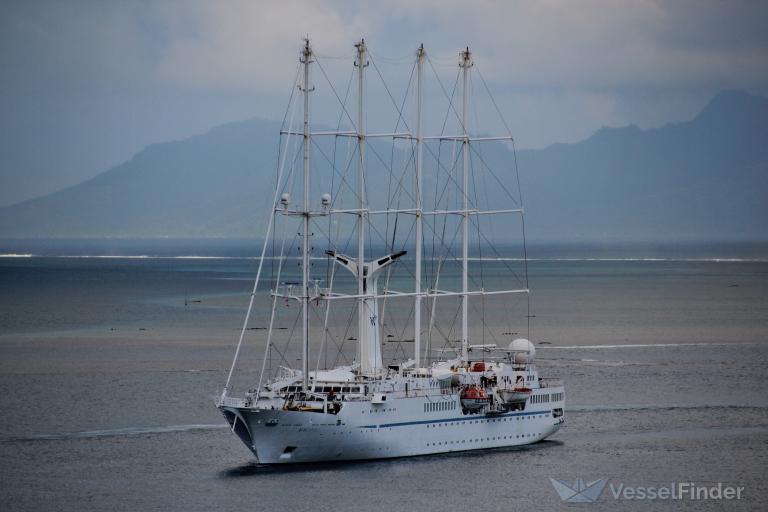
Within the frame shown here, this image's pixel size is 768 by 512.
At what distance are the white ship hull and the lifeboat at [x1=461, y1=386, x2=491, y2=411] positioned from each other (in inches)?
15.9

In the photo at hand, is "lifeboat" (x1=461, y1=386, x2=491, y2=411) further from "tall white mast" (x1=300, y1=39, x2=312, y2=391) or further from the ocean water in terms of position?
"tall white mast" (x1=300, y1=39, x2=312, y2=391)

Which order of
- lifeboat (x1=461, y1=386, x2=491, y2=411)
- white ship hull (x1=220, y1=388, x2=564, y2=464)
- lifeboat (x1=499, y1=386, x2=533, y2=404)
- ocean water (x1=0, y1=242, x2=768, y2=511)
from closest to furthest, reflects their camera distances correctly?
ocean water (x1=0, y1=242, x2=768, y2=511), white ship hull (x1=220, y1=388, x2=564, y2=464), lifeboat (x1=461, y1=386, x2=491, y2=411), lifeboat (x1=499, y1=386, x2=533, y2=404)

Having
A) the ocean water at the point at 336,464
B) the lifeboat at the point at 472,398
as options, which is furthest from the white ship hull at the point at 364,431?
the ocean water at the point at 336,464

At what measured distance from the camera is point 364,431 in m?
62.6

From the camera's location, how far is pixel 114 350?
117 meters

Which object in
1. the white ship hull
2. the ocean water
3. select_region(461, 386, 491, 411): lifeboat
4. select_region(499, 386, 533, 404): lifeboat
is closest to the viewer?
the ocean water

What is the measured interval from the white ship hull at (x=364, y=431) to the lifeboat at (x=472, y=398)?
0.40 meters

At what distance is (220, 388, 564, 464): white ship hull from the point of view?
6103 cm

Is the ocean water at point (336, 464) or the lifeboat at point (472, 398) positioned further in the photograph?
the lifeboat at point (472, 398)

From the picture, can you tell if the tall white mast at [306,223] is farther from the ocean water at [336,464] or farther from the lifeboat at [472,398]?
the lifeboat at [472,398]

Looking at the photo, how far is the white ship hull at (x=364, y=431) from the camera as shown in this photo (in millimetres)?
61031

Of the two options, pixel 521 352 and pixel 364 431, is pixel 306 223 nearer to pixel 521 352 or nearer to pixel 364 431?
pixel 364 431

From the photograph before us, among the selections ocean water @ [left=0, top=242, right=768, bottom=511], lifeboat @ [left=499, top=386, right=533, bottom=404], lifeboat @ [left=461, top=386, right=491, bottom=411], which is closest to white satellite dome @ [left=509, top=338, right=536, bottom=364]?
ocean water @ [left=0, top=242, right=768, bottom=511]

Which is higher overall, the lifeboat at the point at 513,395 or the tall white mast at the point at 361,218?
the tall white mast at the point at 361,218
